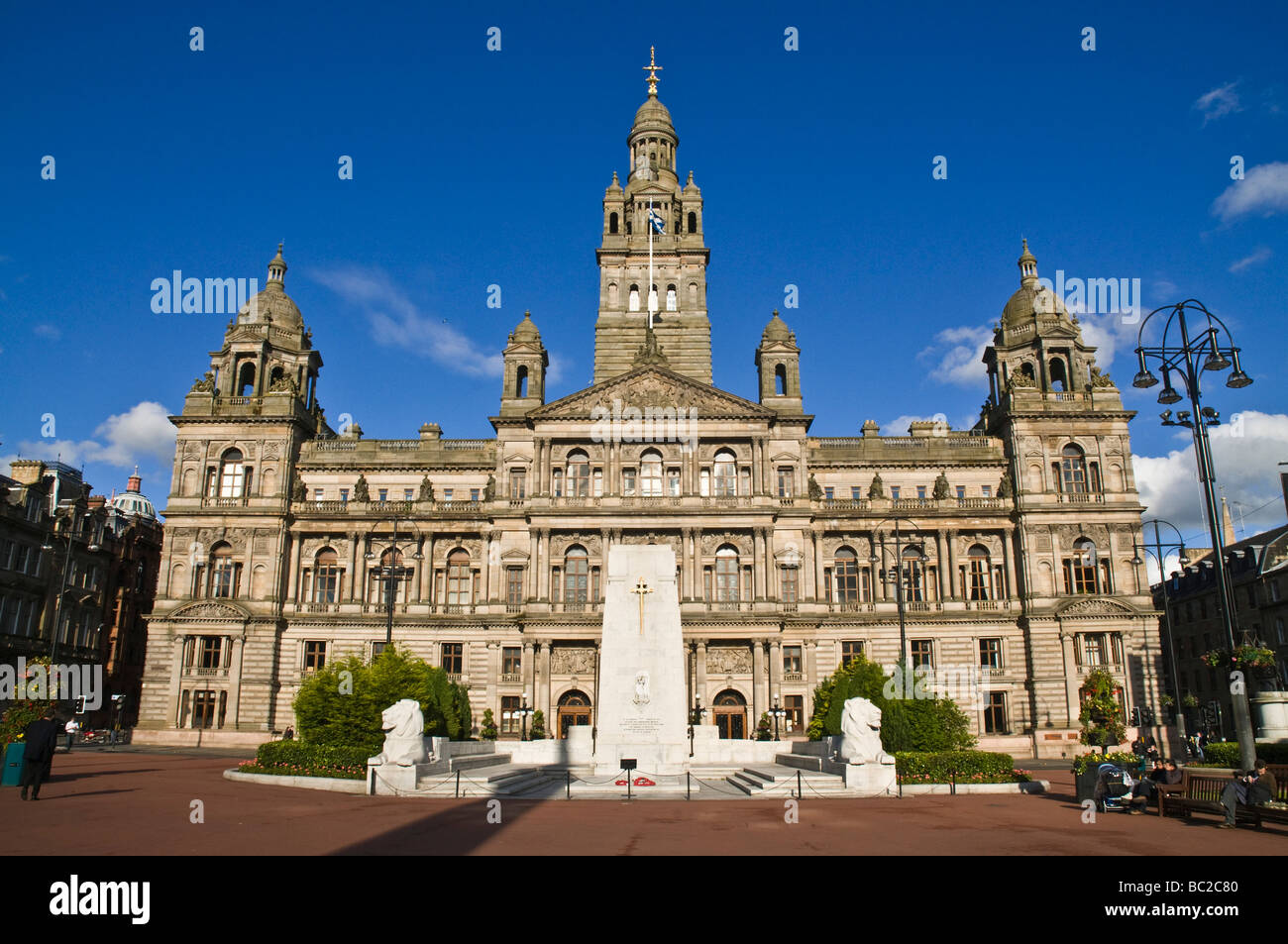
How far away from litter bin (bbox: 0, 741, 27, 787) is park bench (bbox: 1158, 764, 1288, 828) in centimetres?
2777

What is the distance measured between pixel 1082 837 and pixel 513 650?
138 ft

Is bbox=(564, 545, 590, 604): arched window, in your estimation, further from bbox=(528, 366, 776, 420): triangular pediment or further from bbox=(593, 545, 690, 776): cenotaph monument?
bbox=(593, 545, 690, 776): cenotaph monument

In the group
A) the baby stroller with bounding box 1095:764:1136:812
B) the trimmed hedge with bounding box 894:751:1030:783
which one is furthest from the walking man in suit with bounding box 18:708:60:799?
the baby stroller with bounding box 1095:764:1136:812

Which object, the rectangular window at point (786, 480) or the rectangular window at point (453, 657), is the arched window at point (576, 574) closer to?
the rectangular window at point (453, 657)

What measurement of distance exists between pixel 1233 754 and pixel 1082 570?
34.2 meters

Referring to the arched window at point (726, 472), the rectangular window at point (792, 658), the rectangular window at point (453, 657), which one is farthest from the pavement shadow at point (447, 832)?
the arched window at point (726, 472)

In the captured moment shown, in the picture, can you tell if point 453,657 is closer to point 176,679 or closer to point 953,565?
point 176,679

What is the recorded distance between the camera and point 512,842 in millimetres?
15805

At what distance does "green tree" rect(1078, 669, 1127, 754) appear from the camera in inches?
1941

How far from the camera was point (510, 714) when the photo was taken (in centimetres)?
5400

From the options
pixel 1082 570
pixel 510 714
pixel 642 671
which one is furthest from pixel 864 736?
pixel 1082 570

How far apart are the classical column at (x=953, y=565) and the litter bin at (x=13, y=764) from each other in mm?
48799
